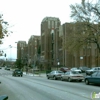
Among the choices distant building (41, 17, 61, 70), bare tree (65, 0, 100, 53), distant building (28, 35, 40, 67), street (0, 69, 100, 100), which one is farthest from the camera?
distant building (28, 35, 40, 67)

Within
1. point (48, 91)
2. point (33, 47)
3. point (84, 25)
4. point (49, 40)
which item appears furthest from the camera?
point (33, 47)

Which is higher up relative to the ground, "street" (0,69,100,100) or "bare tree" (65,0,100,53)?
"bare tree" (65,0,100,53)

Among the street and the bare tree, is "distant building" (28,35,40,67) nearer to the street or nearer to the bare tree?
the bare tree

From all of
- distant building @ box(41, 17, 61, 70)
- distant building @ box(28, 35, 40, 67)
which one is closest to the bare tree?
distant building @ box(41, 17, 61, 70)

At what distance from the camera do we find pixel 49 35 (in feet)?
319

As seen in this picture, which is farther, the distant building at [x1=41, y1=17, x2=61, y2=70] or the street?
the distant building at [x1=41, y1=17, x2=61, y2=70]

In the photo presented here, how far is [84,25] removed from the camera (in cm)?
3203

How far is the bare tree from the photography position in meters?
31.6

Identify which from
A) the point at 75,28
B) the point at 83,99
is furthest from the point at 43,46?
the point at 83,99

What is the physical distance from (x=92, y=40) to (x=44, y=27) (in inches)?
2713

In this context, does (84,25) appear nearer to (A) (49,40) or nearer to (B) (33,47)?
(A) (49,40)

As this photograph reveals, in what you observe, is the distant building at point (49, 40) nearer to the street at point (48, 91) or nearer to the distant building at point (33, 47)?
the distant building at point (33, 47)

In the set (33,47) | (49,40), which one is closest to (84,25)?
(49,40)

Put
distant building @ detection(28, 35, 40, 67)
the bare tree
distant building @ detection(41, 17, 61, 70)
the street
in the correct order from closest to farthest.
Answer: the street → the bare tree → distant building @ detection(41, 17, 61, 70) → distant building @ detection(28, 35, 40, 67)
